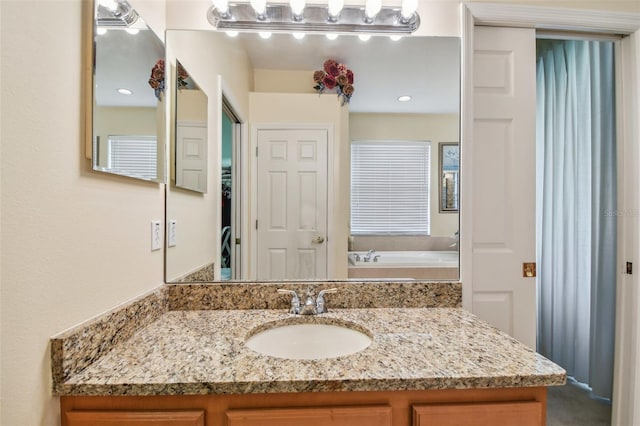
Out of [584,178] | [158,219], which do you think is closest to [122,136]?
[158,219]

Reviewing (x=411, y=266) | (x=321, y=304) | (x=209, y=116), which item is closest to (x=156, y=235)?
(x=209, y=116)

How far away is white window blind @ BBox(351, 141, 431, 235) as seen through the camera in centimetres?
145

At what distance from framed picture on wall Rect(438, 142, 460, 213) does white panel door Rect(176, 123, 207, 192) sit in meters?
1.05

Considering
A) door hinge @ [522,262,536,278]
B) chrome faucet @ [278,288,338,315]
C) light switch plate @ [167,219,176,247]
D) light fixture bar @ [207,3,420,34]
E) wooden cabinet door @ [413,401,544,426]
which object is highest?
light fixture bar @ [207,3,420,34]

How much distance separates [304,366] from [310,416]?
4.5 inches

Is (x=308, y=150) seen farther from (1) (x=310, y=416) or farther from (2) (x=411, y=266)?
(1) (x=310, y=416)

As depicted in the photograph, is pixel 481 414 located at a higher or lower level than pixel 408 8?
lower

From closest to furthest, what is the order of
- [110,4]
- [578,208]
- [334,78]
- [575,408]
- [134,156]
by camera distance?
[110,4] < [134,156] < [334,78] < [575,408] < [578,208]

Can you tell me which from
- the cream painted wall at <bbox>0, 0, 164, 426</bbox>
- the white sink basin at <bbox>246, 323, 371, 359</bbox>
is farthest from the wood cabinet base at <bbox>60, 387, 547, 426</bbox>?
the white sink basin at <bbox>246, 323, 371, 359</bbox>

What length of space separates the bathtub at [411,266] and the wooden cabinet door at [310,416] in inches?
25.8

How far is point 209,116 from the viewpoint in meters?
1.44

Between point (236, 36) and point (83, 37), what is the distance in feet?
2.22

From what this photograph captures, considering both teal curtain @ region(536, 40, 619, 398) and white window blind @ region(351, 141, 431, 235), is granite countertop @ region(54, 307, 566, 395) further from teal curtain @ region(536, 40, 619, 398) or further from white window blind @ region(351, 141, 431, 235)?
teal curtain @ region(536, 40, 619, 398)

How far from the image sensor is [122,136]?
3.26ft
